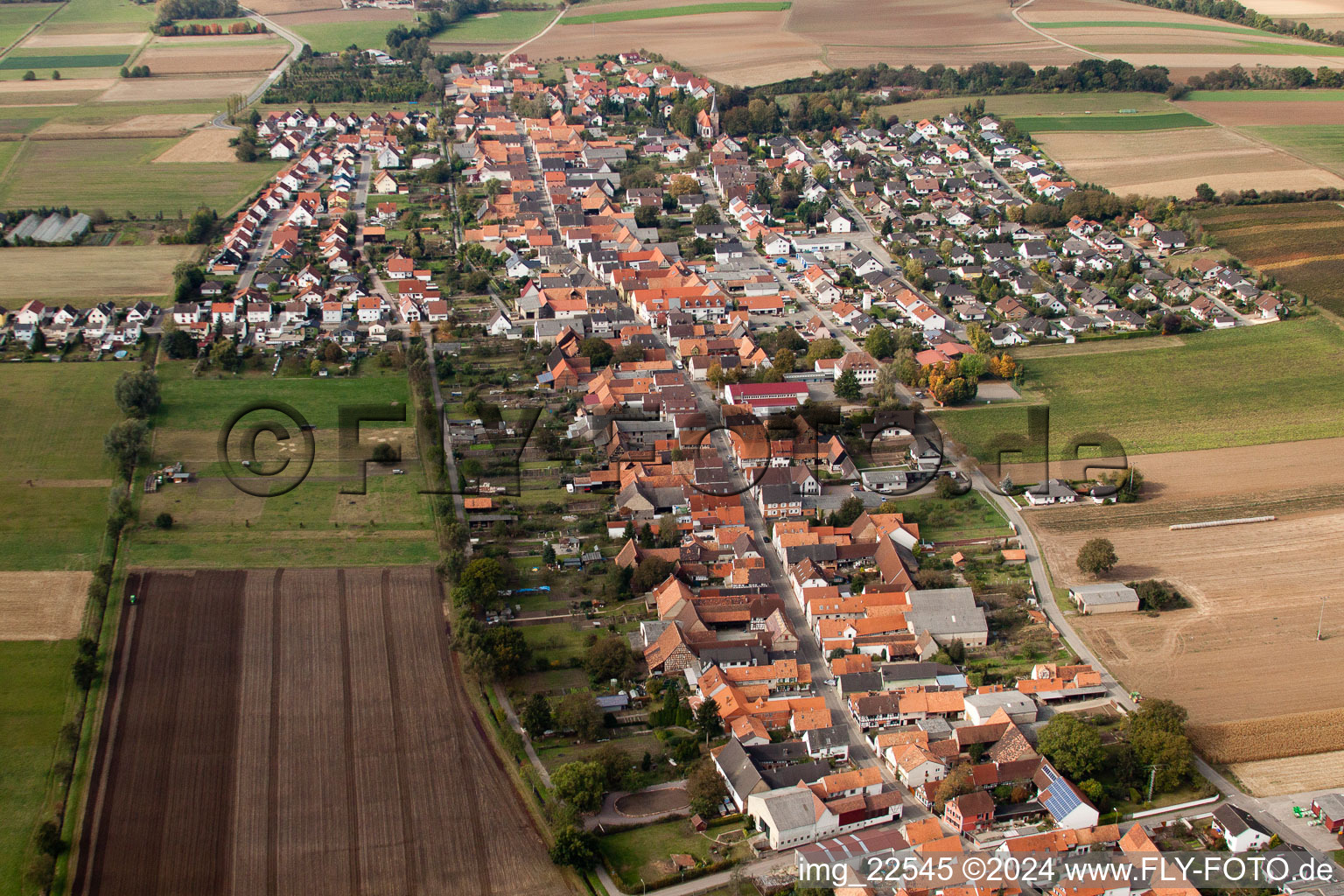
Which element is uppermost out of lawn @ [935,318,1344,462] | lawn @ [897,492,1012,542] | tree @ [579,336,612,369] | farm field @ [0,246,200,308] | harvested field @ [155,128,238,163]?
harvested field @ [155,128,238,163]

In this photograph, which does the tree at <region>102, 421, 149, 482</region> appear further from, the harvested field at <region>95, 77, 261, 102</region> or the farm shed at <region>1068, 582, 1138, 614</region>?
the harvested field at <region>95, 77, 261, 102</region>

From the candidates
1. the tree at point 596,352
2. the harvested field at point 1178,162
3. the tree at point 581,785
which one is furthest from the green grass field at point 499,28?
the tree at point 581,785

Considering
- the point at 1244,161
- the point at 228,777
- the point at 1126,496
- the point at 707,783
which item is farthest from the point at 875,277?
the point at 228,777

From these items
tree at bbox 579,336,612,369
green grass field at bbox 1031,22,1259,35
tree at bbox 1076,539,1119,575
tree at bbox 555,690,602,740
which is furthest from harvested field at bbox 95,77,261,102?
tree at bbox 1076,539,1119,575

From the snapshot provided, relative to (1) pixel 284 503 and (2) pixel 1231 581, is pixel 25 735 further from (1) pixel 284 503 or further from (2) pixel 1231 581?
(2) pixel 1231 581

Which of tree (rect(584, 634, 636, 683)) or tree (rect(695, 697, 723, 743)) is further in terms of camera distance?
tree (rect(584, 634, 636, 683))

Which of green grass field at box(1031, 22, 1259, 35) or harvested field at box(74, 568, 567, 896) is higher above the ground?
green grass field at box(1031, 22, 1259, 35)

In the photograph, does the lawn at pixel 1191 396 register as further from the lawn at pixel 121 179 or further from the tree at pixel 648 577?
the lawn at pixel 121 179
